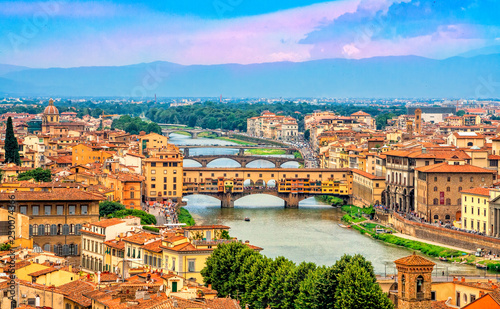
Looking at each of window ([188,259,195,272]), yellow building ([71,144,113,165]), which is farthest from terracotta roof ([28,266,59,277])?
yellow building ([71,144,113,165])

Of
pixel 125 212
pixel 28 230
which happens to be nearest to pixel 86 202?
pixel 28 230

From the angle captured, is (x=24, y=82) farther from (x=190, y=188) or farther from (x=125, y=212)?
(x=125, y=212)

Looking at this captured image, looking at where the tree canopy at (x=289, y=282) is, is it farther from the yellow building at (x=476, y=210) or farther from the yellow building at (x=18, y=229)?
the yellow building at (x=476, y=210)

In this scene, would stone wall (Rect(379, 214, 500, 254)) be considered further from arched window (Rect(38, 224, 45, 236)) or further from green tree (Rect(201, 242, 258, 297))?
arched window (Rect(38, 224, 45, 236))

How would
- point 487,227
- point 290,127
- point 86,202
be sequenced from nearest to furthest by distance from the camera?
point 86,202
point 487,227
point 290,127

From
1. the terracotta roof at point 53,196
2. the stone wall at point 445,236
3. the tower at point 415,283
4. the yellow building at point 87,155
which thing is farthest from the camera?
the yellow building at point 87,155

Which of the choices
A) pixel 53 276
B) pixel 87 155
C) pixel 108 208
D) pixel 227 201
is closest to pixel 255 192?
pixel 227 201

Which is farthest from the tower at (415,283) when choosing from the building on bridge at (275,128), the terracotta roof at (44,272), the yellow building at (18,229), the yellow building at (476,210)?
the building on bridge at (275,128)

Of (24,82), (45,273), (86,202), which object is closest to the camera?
(45,273)
